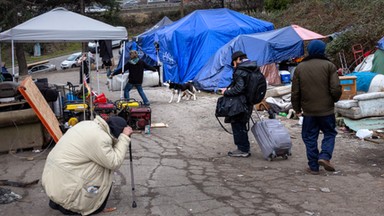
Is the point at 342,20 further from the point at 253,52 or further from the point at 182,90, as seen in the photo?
the point at 182,90

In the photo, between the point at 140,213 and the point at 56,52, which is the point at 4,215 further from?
the point at 56,52

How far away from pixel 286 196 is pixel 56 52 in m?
48.8

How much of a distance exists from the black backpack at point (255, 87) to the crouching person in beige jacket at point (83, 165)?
9.50 feet

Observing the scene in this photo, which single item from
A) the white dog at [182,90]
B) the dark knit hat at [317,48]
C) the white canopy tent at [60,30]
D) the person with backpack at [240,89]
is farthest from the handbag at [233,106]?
the white dog at [182,90]

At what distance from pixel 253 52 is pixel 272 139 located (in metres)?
10.8

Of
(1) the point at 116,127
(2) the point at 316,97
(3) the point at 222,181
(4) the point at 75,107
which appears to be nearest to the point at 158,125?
(4) the point at 75,107

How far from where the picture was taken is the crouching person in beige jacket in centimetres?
493

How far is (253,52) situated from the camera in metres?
17.9

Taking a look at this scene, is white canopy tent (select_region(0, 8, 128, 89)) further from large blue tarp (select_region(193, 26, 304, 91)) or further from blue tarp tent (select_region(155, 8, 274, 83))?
blue tarp tent (select_region(155, 8, 274, 83))

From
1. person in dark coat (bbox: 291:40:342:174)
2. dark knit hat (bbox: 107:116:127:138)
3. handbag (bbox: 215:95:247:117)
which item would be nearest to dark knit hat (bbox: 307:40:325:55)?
person in dark coat (bbox: 291:40:342:174)

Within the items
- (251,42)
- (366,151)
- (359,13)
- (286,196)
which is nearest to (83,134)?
(286,196)

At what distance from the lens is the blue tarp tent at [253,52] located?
17750 millimetres

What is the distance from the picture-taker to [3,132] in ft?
27.5

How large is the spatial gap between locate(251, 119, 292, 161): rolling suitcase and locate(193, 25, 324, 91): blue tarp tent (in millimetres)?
9674
